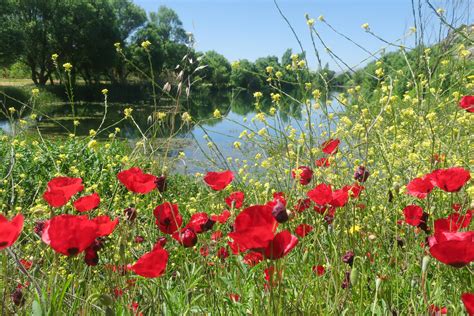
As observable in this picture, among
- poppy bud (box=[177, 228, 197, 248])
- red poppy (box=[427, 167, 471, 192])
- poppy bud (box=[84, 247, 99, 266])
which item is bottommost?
poppy bud (box=[84, 247, 99, 266])

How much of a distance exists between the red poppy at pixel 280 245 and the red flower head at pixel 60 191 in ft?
1.70

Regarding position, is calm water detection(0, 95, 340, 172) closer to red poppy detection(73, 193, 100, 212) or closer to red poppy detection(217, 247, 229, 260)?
red poppy detection(217, 247, 229, 260)

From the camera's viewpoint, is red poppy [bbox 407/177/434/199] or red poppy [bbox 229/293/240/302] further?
red poppy [bbox 229/293/240/302]

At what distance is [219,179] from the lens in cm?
130

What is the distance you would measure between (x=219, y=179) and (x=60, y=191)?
402 millimetres

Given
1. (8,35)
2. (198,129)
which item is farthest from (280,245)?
(8,35)

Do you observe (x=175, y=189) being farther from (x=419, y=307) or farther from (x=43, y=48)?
(x=43, y=48)

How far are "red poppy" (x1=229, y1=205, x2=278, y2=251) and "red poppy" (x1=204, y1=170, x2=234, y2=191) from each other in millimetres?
482

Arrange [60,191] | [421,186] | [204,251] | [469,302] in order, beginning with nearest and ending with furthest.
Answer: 1. [469,302]
2. [60,191]
3. [421,186]
4. [204,251]

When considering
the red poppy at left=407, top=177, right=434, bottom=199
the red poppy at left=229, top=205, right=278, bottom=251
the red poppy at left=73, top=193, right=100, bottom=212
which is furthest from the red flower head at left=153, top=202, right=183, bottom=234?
the red poppy at left=407, top=177, right=434, bottom=199

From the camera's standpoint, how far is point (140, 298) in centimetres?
137

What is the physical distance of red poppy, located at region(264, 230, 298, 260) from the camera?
80 cm

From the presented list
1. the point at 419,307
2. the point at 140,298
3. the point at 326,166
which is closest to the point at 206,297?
the point at 140,298

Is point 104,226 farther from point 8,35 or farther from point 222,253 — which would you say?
point 8,35
